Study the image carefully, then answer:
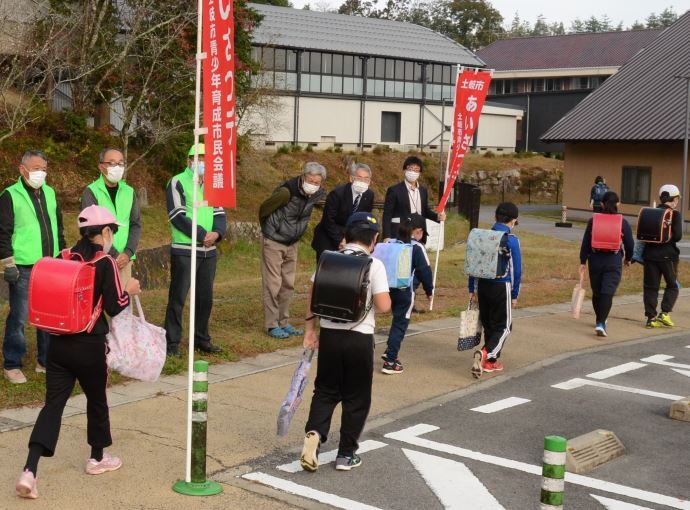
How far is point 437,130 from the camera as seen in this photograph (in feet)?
182

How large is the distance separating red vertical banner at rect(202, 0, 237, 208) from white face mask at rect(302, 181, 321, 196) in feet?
13.6

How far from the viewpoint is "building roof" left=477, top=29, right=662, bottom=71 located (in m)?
67.0

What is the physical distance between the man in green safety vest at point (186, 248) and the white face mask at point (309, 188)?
45.4 inches

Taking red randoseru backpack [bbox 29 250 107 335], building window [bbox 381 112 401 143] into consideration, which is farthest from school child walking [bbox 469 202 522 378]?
building window [bbox 381 112 401 143]

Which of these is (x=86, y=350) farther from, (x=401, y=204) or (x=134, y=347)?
(x=401, y=204)

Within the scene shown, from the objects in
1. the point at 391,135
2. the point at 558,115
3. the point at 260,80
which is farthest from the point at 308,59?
the point at 558,115

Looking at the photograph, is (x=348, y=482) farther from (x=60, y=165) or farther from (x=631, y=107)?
(x=631, y=107)

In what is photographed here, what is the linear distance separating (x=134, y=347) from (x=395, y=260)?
3070mm

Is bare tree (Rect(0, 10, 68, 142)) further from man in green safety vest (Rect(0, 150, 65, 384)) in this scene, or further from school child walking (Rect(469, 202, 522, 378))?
school child walking (Rect(469, 202, 522, 378))

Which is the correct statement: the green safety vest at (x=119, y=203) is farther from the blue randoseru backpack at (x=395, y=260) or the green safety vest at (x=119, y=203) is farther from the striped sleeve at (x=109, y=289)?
the striped sleeve at (x=109, y=289)

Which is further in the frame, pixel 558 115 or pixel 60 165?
pixel 558 115

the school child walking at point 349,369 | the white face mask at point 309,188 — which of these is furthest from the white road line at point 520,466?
the white face mask at point 309,188

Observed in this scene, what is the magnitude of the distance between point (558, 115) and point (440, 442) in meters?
60.8

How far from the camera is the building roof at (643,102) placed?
36.2 meters
